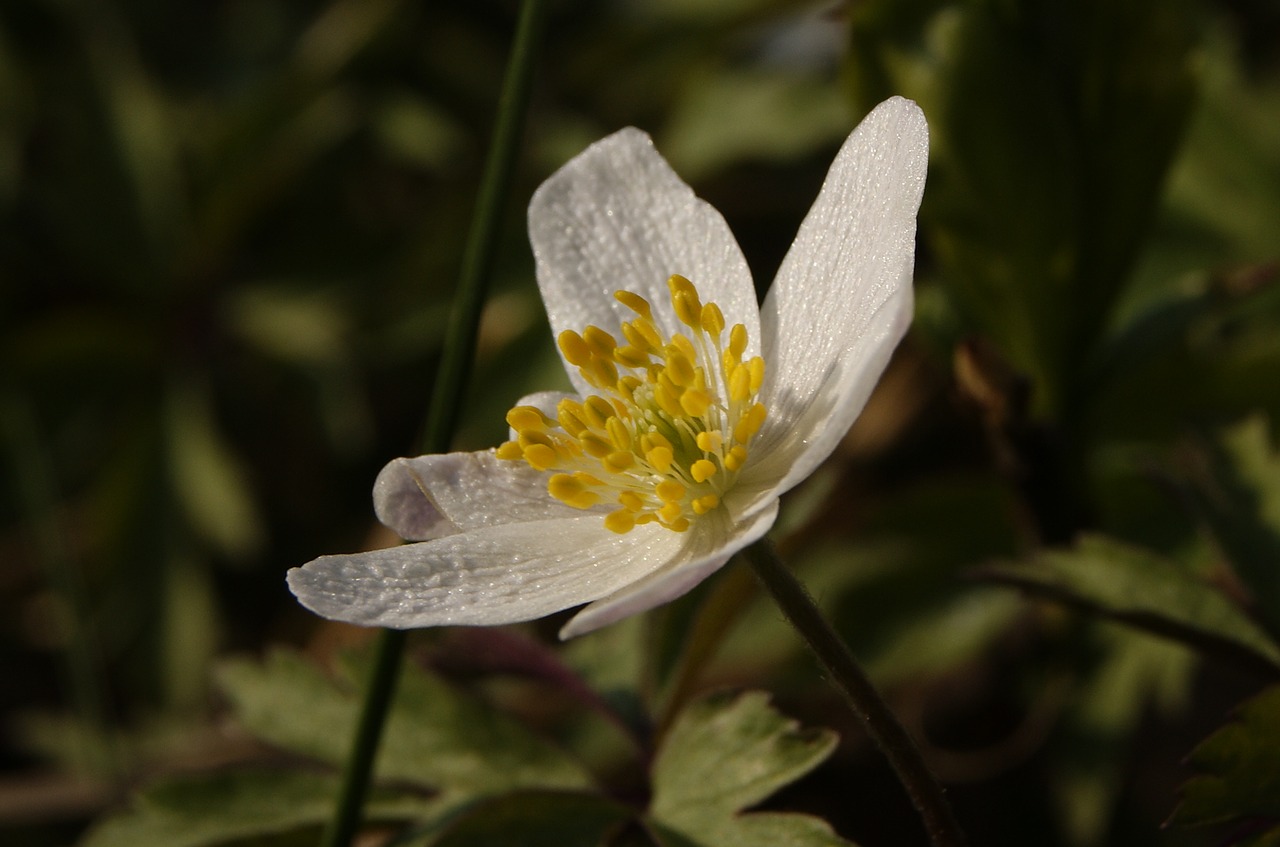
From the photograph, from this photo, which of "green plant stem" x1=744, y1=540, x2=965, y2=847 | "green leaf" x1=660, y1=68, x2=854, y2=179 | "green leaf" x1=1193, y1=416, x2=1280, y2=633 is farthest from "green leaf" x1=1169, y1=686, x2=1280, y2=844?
"green leaf" x1=660, y1=68, x2=854, y2=179

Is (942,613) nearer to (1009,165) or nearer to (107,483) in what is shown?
(1009,165)

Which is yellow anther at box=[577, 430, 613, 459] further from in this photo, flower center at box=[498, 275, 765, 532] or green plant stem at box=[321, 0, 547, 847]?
green plant stem at box=[321, 0, 547, 847]

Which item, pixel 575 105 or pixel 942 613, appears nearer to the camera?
pixel 942 613

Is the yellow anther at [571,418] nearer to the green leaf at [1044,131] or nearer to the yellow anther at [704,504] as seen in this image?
the yellow anther at [704,504]

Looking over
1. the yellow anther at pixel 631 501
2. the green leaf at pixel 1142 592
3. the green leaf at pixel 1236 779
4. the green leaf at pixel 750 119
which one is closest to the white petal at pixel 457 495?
the yellow anther at pixel 631 501

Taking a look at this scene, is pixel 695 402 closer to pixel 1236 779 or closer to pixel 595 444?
pixel 595 444

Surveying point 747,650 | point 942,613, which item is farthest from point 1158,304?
point 747,650

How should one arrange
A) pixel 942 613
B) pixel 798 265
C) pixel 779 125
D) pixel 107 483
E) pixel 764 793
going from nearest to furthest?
pixel 764 793
pixel 798 265
pixel 942 613
pixel 779 125
pixel 107 483
